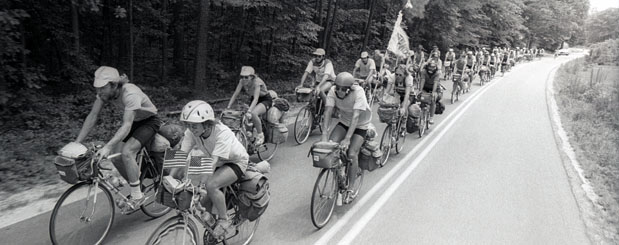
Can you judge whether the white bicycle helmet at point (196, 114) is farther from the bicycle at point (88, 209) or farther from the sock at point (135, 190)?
the sock at point (135, 190)

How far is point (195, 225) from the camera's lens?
3723 mm

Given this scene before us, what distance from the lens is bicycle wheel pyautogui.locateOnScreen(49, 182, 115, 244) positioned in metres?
4.12

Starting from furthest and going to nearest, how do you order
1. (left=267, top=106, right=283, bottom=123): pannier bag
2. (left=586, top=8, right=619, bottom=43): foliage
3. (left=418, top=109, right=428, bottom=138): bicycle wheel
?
Answer: (left=586, top=8, right=619, bottom=43): foliage → (left=418, top=109, right=428, bottom=138): bicycle wheel → (left=267, top=106, right=283, bottom=123): pannier bag

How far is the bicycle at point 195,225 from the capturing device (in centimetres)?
355

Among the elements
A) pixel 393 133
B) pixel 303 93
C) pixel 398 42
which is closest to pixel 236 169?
pixel 393 133

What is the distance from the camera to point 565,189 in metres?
7.40

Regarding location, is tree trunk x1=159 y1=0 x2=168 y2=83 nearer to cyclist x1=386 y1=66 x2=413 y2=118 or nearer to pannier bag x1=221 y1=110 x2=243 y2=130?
pannier bag x1=221 y1=110 x2=243 y2=130

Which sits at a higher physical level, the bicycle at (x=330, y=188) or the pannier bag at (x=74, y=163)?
the pannier bag at (x=74, y=163)

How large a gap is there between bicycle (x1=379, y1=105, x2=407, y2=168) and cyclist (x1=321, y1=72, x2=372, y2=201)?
208 centimetres

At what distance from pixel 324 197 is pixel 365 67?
7.71 m

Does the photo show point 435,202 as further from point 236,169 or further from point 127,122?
point 127,122

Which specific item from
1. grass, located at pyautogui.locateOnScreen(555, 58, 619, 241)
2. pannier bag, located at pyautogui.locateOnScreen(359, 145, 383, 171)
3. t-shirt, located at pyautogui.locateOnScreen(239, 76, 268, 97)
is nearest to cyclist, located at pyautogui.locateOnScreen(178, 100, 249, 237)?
pannier bag, located at pyautogui.locateOnScreen(359, 145, 383, 171)

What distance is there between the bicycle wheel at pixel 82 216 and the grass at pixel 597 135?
677 cm

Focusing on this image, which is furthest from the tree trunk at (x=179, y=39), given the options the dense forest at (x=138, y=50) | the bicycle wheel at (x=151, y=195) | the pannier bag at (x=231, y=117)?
the bicycle wheel at (x=151, y=195)
